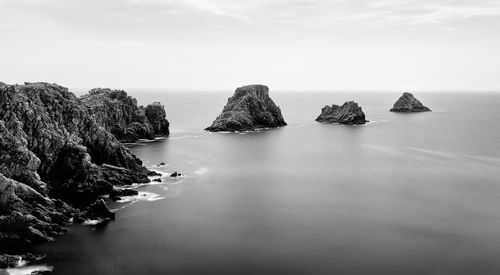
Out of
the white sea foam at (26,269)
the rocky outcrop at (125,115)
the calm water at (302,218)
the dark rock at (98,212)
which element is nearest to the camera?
the white sea foam at (26,269)

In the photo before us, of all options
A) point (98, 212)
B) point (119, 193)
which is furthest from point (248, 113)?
point (98, 212)

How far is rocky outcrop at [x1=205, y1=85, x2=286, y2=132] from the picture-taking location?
171125 millimetres

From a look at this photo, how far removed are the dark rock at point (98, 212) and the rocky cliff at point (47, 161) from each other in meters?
2.19

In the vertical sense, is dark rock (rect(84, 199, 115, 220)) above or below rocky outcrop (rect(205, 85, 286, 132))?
below

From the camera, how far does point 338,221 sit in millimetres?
63594

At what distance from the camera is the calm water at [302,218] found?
160ft

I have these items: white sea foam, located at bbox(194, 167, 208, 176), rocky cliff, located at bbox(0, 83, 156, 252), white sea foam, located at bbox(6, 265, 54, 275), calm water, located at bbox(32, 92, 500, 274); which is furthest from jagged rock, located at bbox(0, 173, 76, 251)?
white sea foam, located at bbox(194, 167, 208, 176)

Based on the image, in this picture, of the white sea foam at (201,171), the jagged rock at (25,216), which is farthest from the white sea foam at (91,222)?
the white sea foam at (201,171)

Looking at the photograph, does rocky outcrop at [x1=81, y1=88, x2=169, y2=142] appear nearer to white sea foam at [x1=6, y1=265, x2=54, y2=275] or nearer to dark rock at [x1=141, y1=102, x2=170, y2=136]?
dark rock at [x1=141, y1=102, x2=170, y2=136]

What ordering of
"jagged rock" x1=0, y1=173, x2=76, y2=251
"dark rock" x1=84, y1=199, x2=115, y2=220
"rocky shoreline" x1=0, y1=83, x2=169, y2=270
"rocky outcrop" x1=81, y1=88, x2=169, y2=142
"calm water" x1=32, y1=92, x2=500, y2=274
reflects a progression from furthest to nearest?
"rocky outcrop" x1=81, y1=88, x2=169, y2=142 → "dark rock" x1=84, y1=199, x2=115, y2=220 → "rocky shoreline" x1=0, y1=83, x2=169, y2=270 → "jagged rock" x1=0, y1=173, x2=76, y2=251 → "calm water" x1=32, y1=92, x2=500, y2=274

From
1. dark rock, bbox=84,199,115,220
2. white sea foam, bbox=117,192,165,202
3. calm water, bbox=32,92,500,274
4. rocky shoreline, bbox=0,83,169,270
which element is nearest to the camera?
calm water, bbox=32,92,500,274

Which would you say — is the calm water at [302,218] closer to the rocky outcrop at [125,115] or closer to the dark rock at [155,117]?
the rocky outcrop at [125,115]

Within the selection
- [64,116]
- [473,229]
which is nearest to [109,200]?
[64,116]

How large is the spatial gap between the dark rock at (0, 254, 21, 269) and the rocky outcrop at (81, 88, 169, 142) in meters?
75.3
